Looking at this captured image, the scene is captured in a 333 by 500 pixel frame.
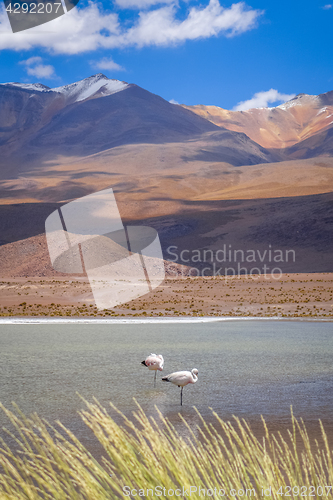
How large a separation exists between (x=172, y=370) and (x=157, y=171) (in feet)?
365

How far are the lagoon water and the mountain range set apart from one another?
1236 inches

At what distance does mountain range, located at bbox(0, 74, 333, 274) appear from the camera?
6556 centimetres

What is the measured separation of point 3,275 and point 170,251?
21.9 metres

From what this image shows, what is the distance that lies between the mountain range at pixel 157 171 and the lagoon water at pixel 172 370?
1236 inches

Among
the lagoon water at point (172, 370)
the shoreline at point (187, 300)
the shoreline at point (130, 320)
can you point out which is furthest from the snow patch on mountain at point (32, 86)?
the lagoon water at point (172, 370)

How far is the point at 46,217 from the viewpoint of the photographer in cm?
7031

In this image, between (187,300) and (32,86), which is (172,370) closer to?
(187,300)

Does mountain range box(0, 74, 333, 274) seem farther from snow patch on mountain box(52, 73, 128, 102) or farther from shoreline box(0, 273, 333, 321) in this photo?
shoreline box(0, 273, 333, 321)

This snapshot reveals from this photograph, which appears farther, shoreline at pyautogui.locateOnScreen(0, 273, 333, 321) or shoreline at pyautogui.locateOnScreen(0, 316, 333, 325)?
shoreline at pyautogui.locateOnScreen(0, 273, 333, 321)

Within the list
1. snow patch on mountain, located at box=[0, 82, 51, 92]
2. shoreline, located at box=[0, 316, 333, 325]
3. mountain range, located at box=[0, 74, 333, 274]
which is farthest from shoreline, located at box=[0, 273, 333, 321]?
snow patch on mountain, located at box=[0, 82, 51, 92]

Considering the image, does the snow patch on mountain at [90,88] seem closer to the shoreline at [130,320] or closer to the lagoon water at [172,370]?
the shoreline at [130,320]

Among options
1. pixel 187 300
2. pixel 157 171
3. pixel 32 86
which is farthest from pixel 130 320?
pixel 32 86

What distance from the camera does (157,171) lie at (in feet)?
396

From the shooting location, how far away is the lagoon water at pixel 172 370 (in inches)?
317
